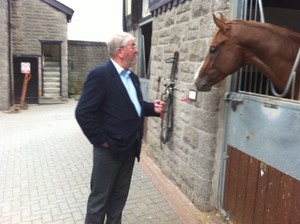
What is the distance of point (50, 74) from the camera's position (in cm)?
1446

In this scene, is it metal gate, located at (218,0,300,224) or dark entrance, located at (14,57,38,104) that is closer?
metal gate, located at (218,0,300,224)

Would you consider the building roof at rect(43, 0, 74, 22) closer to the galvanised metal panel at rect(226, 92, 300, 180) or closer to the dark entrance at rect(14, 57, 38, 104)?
the dark entrance at rect(14, 57, 38, 104)

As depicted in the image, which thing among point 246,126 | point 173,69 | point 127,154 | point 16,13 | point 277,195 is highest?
point 16,13

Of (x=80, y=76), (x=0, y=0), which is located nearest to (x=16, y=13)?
(x=0, y=0)

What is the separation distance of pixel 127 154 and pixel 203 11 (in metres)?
1.89

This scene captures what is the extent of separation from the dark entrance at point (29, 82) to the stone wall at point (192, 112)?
10.2m

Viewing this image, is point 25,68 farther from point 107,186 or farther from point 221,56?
point 221,56

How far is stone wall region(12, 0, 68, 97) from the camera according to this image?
542 inches

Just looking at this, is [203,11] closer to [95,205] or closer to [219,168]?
[219,168]

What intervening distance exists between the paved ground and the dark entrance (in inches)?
263

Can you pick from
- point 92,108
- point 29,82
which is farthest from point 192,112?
point 29,82

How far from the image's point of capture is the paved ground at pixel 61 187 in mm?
3691

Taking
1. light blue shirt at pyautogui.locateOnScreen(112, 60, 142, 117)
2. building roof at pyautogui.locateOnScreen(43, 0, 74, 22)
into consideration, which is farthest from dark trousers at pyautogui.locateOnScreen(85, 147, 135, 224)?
building roof at pyautogui.locateOnScreen(43, 0, 74, 22)

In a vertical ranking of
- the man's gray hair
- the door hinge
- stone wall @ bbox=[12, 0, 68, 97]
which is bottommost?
the door hinge
